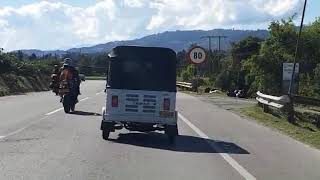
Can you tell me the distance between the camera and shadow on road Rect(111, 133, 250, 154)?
1452cm

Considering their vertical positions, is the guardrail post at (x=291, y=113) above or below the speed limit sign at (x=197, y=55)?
below

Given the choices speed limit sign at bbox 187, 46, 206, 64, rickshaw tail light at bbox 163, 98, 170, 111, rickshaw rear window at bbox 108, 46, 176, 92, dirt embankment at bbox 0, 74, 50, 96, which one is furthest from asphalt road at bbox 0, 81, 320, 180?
dirt embankment at bbox 0, 74, 50, 96

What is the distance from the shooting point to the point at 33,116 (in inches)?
880

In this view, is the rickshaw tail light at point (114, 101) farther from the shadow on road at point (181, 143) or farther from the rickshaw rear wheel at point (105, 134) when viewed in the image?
the shadow on road at point (181, 143)

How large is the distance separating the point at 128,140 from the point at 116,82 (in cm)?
150

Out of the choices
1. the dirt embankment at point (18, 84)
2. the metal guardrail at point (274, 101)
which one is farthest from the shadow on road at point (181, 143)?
the dirt embankment at point (18, 84)

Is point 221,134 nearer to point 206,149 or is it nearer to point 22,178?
point 206,149

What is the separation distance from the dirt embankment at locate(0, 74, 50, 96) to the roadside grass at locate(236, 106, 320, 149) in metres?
22.1

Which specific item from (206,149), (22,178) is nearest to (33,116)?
(206,149)

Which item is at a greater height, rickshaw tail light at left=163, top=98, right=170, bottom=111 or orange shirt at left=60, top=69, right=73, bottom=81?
orange shirt at left=60, top=69, right=73, bottom=81

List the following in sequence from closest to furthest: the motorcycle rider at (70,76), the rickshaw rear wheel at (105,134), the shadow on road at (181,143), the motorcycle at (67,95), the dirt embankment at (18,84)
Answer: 1. the shadow on road at (181,143)
2. the rickshaw rear wheel at (105,134)
3. the motorcycle at (67,95)
4. the motorcycle rider at (70,76)
5. the dirt embankment at (18,84)

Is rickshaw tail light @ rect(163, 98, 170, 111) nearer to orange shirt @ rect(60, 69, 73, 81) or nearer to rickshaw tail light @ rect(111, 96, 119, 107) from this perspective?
rickshaw tail light @ rect(111, 96, 119, 107)

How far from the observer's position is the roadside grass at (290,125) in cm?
1765

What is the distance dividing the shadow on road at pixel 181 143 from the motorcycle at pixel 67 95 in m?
7.16
